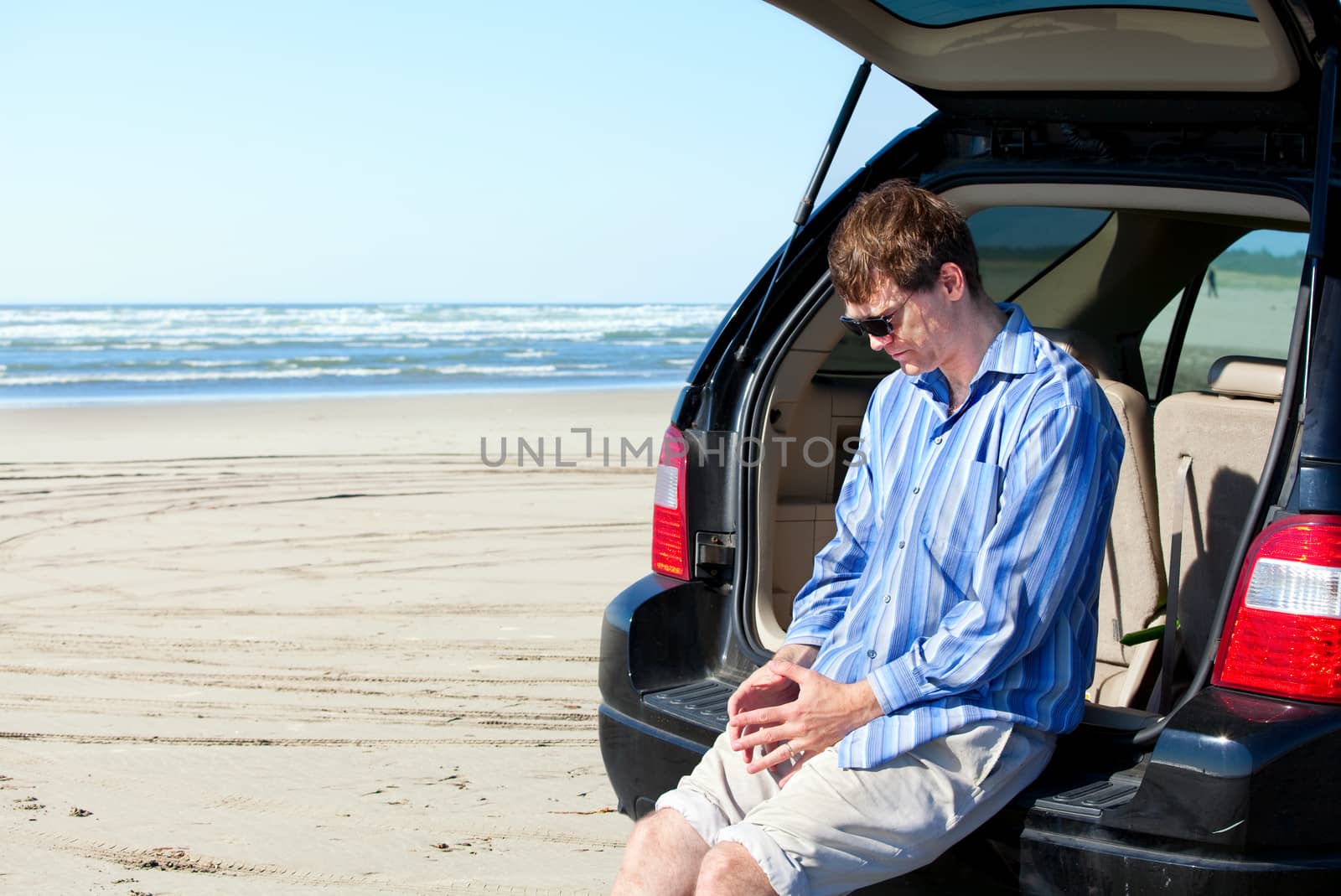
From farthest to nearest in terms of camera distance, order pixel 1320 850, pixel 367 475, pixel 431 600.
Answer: pixel 367 475
pixel 431 600
pixel 1320 850

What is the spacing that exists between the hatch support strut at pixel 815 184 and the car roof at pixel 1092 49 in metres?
0.14

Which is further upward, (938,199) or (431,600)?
(938,199)

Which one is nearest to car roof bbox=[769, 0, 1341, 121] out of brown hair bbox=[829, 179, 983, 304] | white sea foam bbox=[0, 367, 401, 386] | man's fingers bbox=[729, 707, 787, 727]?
brown hair bbox=[829, 179, 983, 304]

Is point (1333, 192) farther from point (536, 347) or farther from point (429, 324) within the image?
point (429, 324)

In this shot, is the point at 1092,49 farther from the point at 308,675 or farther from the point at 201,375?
the point at 201,375

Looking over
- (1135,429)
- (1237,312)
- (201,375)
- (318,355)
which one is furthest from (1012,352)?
(318,355)

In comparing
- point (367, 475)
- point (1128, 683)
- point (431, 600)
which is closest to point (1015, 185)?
point (1128, 683)

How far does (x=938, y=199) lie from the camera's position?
2482 mm

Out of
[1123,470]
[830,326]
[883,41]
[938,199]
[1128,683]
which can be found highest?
[883,41]

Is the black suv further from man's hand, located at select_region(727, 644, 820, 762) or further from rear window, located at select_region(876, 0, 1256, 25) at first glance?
man's hand, located at select_region(727, 644, 820, 762)

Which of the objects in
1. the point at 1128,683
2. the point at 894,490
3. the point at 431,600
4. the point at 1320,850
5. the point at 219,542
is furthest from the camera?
the point at 219,542

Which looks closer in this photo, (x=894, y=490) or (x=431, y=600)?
(x=894, y=490)

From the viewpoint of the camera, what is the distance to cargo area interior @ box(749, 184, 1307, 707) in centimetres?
304

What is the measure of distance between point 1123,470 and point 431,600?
410 cm
